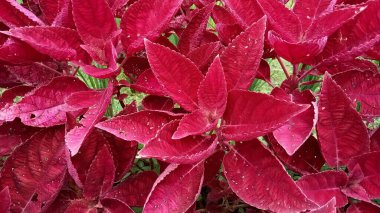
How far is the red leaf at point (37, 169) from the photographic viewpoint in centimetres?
76

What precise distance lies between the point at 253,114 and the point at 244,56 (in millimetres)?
88

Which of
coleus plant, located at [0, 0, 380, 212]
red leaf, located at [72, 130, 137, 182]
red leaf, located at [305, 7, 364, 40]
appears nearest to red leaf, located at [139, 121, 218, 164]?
coleus plant, located at [0, 0, 380, 212]

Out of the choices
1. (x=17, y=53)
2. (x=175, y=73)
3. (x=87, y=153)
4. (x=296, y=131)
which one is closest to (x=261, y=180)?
(x=296, y=131)

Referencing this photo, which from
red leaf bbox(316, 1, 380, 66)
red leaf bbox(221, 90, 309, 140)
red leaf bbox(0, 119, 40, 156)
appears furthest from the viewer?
red leaf bbox(0, 119, 40, 156)

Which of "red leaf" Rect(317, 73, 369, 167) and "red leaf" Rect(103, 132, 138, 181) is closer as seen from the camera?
"red leaf" Rect(317, 73, 369, 167)

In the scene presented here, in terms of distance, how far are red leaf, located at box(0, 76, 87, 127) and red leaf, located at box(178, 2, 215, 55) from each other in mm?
185

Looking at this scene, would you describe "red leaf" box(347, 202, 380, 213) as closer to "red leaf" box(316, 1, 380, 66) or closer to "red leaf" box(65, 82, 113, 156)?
"red leaf" box(316, 1, 380, 66)

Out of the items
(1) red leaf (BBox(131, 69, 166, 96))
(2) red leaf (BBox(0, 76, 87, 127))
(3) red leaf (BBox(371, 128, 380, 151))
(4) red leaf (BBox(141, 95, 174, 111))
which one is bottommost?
(3) red leaf (BBox(371, 128, 380, 151))

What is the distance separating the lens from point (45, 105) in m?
0.76


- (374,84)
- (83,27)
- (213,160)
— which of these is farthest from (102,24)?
(374,84)

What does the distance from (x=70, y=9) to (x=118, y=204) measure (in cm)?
32

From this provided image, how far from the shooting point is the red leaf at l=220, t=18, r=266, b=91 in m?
0.67

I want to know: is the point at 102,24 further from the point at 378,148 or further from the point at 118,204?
the point at 378,148

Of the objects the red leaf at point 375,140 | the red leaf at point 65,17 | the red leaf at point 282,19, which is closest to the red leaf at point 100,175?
the red leaf at point 65,17
